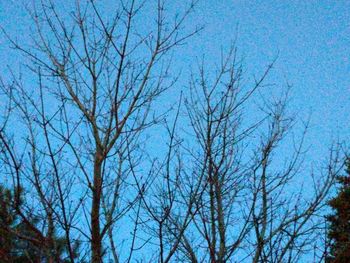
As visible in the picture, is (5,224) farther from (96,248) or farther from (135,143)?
(135,143)

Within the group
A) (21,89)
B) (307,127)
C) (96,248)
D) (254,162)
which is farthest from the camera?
(307,127)

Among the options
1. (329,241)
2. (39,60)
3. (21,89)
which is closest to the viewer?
(329,241)

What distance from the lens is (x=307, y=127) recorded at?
624 centimetres

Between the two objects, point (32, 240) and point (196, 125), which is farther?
point (196, 125)

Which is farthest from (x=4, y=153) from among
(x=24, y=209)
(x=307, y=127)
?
(x=307, y=127)

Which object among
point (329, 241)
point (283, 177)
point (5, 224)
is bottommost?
point (329, 241)

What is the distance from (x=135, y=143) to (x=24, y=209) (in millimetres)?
1200

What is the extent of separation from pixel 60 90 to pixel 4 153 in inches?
43.1

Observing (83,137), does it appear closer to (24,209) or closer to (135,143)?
(135,143)

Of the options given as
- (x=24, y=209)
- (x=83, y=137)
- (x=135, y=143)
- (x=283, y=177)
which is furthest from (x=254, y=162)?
(x=24, y=209)

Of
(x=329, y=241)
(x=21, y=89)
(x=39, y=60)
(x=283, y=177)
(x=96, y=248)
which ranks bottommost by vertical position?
(x=329, y=241)

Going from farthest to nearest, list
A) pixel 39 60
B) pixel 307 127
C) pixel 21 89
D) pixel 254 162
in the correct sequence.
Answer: pixel 307 127 < pixel 254 162 < pixel 39 60 < pixel 21 89

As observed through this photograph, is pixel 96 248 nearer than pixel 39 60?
Yes

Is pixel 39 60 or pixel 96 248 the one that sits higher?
pixel 39 60
